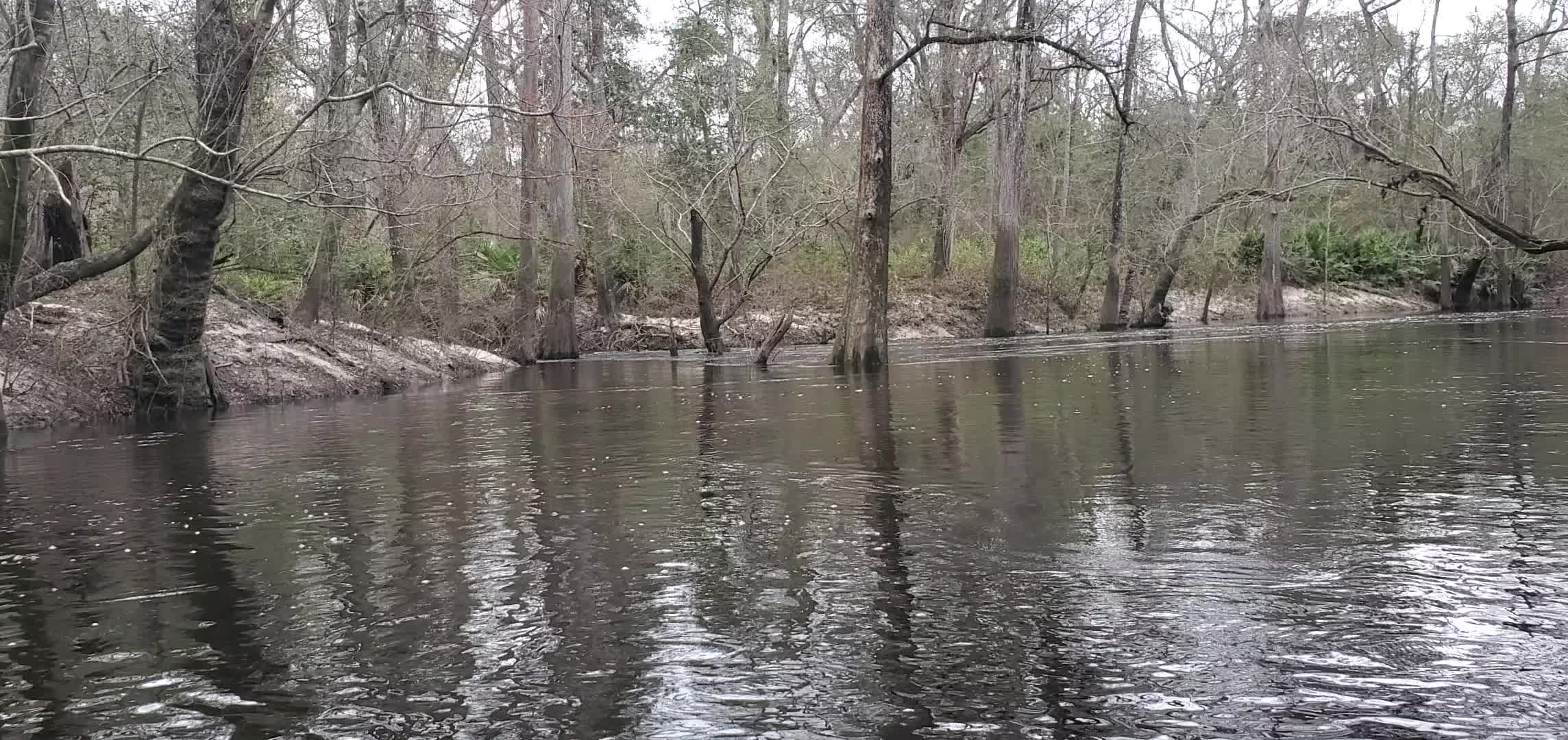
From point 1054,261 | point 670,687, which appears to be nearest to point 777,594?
point 670,687

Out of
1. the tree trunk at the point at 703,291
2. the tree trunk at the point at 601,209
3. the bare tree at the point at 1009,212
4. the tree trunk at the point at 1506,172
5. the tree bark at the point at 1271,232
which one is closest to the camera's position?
the tree trunk at the point at 703,291

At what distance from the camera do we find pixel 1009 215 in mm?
37688

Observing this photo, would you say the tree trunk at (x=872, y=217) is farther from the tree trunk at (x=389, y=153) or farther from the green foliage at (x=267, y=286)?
the green foliage at (x=267, y=286)

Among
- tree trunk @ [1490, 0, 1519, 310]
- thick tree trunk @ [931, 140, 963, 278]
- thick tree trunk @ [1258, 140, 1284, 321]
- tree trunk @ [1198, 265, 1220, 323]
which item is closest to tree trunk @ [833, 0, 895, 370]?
thick tree trunk @ [931, 140, 963, 278]

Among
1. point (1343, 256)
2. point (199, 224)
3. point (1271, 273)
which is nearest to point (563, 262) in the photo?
point (199, 224)

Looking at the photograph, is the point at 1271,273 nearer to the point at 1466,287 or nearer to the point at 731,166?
the point at 1466,287

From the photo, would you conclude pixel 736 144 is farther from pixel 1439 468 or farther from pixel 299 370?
pixel 1439 468

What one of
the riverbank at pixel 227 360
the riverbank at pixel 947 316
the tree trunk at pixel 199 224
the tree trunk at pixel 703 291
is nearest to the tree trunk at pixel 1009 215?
the riverbank at pixel 947 316

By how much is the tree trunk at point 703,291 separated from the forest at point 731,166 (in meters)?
0.12

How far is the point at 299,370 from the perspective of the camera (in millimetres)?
22719

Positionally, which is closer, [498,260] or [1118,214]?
[498,260]

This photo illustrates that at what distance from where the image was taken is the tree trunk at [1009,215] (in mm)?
36688

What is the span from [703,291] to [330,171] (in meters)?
15.7

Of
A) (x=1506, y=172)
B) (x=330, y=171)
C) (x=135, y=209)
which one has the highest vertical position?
(x=1506, y=172)
